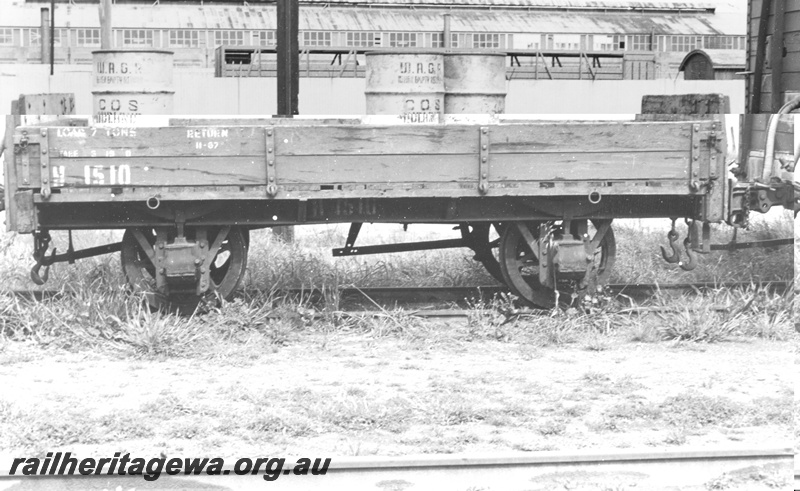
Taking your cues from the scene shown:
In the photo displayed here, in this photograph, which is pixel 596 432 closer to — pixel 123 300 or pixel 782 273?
pixel 123 300

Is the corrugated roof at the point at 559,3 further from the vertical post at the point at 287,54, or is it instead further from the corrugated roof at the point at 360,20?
the vertical post at the point at 287,54

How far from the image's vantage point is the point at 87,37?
33875mm

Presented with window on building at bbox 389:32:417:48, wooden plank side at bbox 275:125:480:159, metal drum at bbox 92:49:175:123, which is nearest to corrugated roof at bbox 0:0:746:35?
window on building at bbox 389:32:417:48

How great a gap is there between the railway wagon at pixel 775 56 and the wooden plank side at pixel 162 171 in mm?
8278

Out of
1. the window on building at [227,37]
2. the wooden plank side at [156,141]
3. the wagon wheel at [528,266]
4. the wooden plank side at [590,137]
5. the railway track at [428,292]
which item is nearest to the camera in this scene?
the wooden plank side at [156,141]

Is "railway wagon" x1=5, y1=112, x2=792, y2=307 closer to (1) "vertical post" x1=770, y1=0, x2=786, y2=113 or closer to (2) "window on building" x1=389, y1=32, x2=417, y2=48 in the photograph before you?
(1) "vertical post" x1=770, y1=0, x2=786, y2=113

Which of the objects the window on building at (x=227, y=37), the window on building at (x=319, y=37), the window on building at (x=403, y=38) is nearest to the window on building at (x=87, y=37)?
the window on building at (x=227, y=37)

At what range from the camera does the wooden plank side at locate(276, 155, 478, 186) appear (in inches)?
315

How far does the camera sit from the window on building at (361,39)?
33688mm

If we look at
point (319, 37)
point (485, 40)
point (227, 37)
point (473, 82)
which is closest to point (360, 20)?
point (319, 37)

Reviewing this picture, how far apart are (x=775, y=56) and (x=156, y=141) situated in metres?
9.14

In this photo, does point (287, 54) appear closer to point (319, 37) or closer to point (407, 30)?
point (407, 30)

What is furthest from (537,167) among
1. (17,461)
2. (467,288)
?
(17,461)

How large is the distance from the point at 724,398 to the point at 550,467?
189cm
